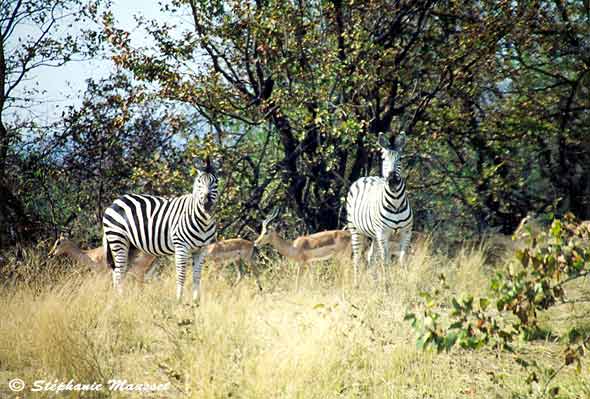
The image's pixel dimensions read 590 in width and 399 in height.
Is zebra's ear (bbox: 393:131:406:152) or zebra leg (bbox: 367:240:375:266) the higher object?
zebra's ear (bbox: 393:131:406:152)

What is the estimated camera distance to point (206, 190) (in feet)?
29.8

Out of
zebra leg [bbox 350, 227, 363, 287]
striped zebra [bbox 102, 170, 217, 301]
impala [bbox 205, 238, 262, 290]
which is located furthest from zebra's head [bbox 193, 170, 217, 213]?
zebra leg [bbox 350, 227, 363, 287]

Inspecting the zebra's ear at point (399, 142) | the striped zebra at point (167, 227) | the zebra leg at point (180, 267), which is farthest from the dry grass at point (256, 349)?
the zebra's ear at point (399, 142)

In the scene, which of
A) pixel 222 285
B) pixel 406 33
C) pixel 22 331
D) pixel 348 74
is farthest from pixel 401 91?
pixel 22 331

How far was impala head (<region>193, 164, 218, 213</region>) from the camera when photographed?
29.6 ft

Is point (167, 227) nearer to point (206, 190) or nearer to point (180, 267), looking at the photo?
point (180, 267)

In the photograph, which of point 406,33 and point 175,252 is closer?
point 175,252

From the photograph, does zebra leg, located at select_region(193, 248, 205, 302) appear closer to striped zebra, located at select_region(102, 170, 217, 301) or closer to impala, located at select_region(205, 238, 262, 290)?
striped zebra, located at select_region(102, 170, 217, 301)

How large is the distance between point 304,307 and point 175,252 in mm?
2026

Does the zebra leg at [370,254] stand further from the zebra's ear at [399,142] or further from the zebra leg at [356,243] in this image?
the zebra's ear at [399,142]

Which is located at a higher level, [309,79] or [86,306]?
[309,79]

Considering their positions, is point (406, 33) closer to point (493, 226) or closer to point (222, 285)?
point (493, 226)

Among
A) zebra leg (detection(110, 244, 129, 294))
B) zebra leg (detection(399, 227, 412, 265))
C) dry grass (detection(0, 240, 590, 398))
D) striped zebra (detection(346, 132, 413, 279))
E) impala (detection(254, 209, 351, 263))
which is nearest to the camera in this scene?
dry grass (detection(0, 240, 590, 398))

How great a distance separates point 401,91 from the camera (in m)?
13.4
